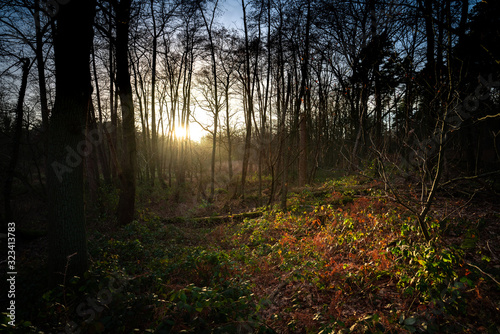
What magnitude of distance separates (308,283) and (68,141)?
4.78 m

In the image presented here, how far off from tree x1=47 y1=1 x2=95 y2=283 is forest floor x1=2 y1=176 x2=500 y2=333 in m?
Answer: 0.56

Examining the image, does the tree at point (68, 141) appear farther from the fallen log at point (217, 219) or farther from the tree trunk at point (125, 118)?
the fallen log at point (217, 219)

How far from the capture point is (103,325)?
2.67 metres

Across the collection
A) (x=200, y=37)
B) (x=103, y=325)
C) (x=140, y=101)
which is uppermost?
(x=200, y=37)

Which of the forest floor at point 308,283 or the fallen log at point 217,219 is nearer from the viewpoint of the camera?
the forest floor at point 308,283

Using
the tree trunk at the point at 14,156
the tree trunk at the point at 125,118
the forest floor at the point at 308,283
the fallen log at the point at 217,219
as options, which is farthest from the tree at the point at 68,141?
the tree trunk at the point at 14,156

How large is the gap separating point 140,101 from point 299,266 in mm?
17130

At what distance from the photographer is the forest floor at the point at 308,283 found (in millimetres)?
2863

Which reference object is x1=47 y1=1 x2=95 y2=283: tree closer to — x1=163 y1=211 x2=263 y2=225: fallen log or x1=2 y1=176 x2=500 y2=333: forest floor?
x1=2 y1=176 x2=500 y2=333: forest floor

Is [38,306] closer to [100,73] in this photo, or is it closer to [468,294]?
[468,294]

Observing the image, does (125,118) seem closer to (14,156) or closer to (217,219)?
(14,156)

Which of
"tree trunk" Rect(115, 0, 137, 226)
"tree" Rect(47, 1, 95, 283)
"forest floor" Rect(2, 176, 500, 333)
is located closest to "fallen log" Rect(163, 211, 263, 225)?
"tree trunk" Rect(115, 0, 137, 226)

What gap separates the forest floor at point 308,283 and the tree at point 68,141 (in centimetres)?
56

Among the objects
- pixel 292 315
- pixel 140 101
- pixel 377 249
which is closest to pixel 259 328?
pixel 292 315
